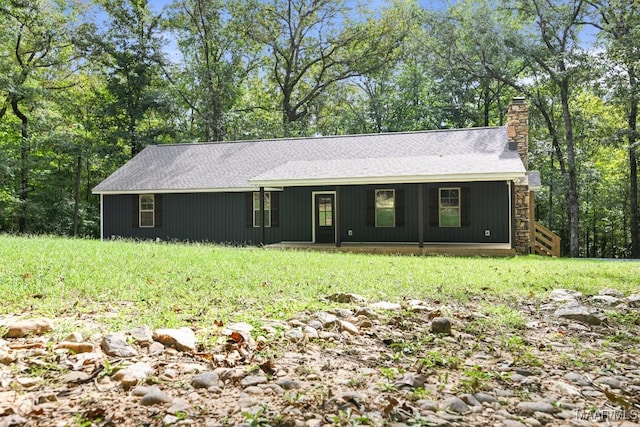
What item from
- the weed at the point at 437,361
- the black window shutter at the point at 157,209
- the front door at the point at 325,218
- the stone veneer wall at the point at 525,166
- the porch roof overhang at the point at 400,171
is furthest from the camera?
the black window shutter at the point at 157,209

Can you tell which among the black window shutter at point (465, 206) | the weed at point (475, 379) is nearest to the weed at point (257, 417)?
the weed at point (475, 379)

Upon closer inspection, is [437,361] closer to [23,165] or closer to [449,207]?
[449,207]

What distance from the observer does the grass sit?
16.6ft

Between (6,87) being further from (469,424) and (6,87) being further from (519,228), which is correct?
(469,424)

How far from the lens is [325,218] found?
17297 millimetres

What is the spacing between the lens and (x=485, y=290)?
288 inches

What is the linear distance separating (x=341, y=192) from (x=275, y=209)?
94.7 inches

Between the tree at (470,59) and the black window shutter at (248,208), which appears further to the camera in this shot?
the tree at (470,59)

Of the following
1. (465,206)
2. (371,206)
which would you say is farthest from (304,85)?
(465,206)

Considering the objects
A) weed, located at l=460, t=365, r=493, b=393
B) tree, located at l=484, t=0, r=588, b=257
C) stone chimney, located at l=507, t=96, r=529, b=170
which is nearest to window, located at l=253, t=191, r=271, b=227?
stone chimney, located at l=507, t=96, r=529, b=170

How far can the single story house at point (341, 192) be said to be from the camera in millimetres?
15181

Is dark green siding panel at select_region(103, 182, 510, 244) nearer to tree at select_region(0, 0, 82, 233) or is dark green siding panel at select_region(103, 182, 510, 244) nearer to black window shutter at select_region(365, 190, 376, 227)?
black window shutter at select_region(365, 190, 376, 227)

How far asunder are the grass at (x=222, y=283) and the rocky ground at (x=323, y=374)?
0.60m

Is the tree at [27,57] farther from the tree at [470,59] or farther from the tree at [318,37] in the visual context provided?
the tree at [470,59]
